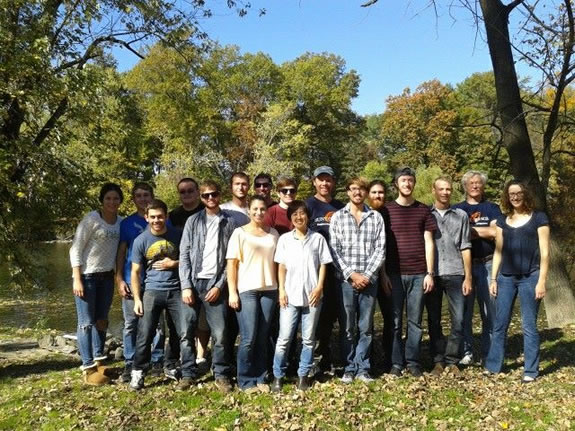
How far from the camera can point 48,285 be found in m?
9.30

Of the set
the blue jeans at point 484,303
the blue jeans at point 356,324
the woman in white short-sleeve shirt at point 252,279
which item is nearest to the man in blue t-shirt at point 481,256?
the blue jeans at point 484,303

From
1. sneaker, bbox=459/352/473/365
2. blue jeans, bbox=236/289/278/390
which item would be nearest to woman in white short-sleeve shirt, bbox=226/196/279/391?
blue jeans, bbox=236/289/278/390

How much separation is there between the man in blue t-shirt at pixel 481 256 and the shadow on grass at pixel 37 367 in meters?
5.37

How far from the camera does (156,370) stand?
6195 millimetres

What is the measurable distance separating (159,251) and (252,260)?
1.06 metres

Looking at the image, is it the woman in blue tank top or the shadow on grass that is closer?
the woman in blue tank top

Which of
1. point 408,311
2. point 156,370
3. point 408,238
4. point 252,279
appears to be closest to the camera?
point 252,279

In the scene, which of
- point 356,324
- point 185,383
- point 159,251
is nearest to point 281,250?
point 356,324

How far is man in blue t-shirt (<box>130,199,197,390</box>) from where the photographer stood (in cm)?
552

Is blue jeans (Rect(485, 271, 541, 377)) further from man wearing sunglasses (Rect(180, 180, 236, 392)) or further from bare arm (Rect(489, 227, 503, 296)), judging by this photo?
man wearing sunglasses (Rect(180, 180, 236, 392))

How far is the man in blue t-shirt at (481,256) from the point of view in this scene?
20.7 ft

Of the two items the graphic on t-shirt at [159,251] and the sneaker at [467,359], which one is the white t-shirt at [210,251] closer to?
the graphic on t-shirt at [159,251]

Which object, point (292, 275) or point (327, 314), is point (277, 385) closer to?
point (327, 314)

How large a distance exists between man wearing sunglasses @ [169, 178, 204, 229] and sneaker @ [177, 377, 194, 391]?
5.76 feet
